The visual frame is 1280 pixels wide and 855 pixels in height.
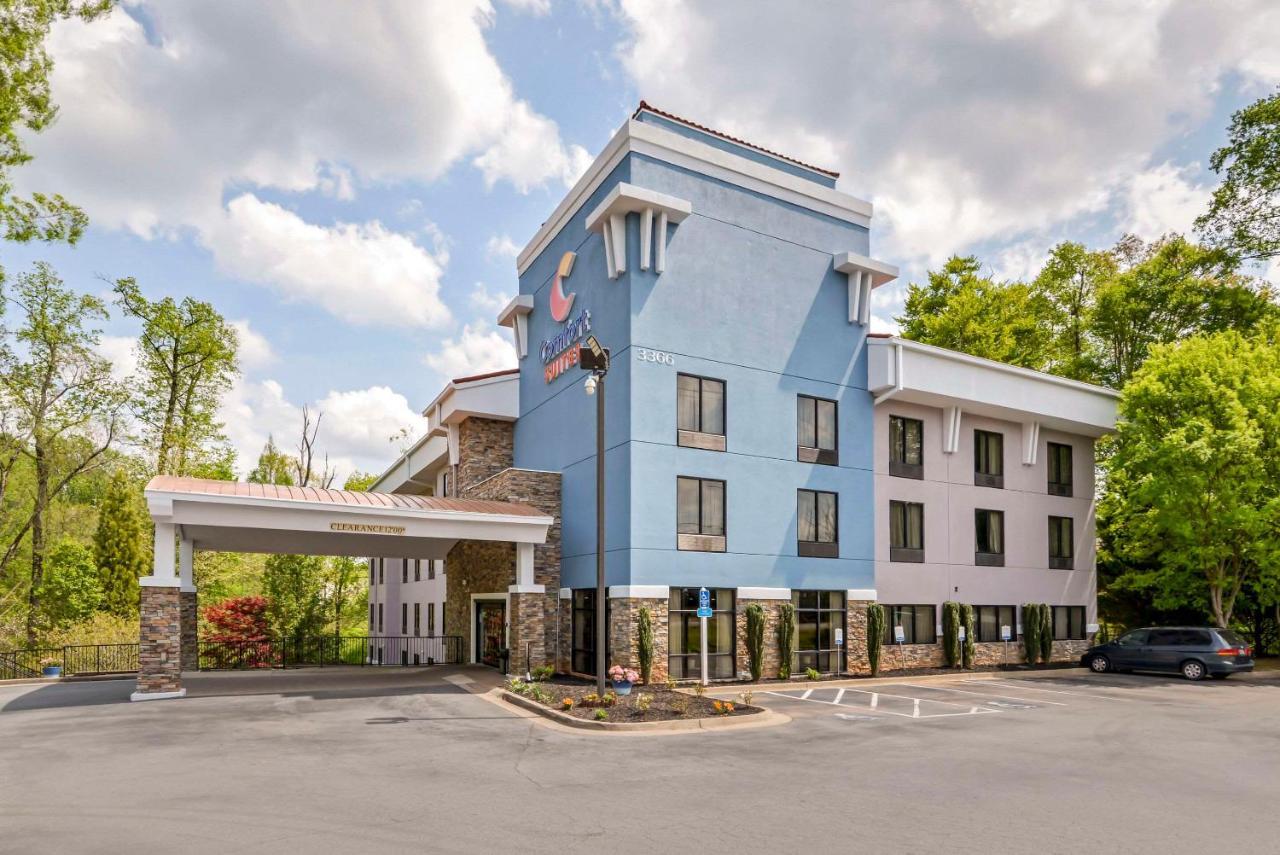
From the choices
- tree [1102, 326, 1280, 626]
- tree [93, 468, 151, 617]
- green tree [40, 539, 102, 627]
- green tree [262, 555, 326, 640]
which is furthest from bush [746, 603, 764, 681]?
tree [93, 468, 151, 617]

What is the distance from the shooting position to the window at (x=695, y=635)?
23.3 metres

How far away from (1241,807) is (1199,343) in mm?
24496

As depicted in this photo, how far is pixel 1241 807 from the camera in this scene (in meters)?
10.1

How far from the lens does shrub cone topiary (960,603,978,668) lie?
28141 millimetres

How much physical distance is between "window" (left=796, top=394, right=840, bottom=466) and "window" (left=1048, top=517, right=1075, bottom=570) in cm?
1088

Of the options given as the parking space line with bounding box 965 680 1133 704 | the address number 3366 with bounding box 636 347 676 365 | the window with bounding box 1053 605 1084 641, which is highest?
the address number 3366 with bounding box 636 347 676 365

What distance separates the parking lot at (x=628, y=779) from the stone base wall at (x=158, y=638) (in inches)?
37.7

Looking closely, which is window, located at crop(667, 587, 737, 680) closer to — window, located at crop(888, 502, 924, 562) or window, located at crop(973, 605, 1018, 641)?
window, located at crop(888, 502, 924, 562)

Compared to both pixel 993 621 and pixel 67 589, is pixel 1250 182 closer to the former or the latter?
pixel 993 621

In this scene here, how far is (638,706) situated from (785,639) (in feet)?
27.8

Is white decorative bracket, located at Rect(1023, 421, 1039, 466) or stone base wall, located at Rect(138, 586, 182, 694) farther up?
white decorative bracket, located at Rect(1023, 421, 1039, 466)

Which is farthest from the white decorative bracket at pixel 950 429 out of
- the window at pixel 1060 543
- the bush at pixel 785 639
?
the bush at pixel 785 639

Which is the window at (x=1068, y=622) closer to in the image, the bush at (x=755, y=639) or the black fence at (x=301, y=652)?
the bush at (x=755, y=639)

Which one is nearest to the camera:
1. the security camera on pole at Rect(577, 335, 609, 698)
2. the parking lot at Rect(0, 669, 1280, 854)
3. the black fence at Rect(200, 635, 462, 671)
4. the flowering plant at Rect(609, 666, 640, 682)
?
the parking lot at Rect(0, 669, 1280, 854)
